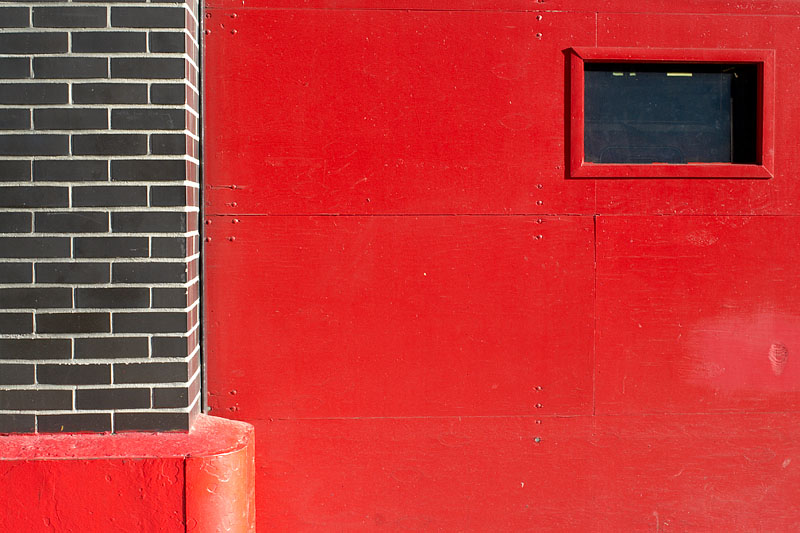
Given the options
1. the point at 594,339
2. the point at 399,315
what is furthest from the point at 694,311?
the point at 399,315

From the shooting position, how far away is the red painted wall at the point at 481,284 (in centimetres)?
303

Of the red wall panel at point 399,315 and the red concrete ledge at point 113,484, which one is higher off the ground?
the red wall panel at point 399,315

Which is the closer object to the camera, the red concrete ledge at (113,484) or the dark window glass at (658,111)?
the red concrete ledge at (113,484)

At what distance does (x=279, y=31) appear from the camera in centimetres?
301

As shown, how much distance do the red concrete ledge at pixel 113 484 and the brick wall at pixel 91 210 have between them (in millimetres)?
119

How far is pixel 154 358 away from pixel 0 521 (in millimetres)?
735

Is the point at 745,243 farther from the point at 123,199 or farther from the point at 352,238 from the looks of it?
the point at 123,199

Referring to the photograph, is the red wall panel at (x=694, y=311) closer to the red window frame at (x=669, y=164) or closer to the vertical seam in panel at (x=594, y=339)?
the vertical seam in panel at (x=594, y=339)

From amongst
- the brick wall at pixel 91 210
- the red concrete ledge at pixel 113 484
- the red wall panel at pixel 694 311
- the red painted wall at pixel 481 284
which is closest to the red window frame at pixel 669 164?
the red painted wall at pixel 481 284

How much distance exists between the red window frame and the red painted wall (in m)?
0.04

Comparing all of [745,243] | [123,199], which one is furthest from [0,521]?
[745,243]

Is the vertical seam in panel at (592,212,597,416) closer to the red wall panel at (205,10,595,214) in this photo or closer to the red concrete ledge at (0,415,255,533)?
the red wall panel at (205,10,595,214)

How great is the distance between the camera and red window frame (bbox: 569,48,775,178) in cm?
306

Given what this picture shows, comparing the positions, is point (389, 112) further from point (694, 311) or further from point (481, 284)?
point (694, 311)
